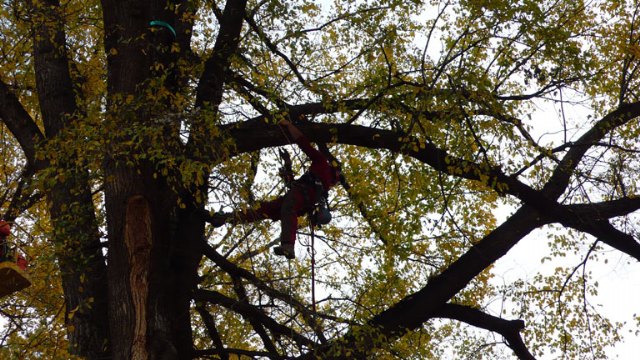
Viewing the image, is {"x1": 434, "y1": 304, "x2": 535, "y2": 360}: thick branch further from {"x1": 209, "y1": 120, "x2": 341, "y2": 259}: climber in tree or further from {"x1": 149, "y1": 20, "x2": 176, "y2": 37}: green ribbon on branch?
{"x1": 149, "y1": 20, "x2": 176, "y2": 37}: green ribbon on branch

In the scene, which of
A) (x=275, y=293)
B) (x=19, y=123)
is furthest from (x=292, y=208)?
(x=19, y=123)

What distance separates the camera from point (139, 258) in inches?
284

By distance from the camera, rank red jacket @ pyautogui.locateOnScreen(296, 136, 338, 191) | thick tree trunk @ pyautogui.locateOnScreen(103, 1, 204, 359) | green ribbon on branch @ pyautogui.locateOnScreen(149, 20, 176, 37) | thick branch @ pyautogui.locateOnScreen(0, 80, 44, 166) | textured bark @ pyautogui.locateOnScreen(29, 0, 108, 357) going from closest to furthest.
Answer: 1. thick tree trunk @ pyautogui.locateOnScreen(103, 1, 204, 359)
2. textured bark @ pyautogui.locateOnScreen(29, 0, 108, 357)
3. red jacket @ pyautogui.locateOnScreen(296, 136, 338, 191)
4. green ribbon on branch @ pyautogui.locateOnScreen(149, 20, 176, 37)
5. thick branch @ pyautogui.locateOnScreen(0, 80, 44, 166)

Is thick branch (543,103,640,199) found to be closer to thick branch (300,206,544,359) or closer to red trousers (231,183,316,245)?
thick branch (300,206,544,359)

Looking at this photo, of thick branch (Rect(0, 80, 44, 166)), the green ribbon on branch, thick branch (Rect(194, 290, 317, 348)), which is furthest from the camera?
thick branch (Rect(0, 80, 44, 166))

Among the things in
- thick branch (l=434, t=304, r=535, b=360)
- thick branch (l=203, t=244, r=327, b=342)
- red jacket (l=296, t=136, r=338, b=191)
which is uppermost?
red jacket (l=296, t=136, r=338, b=191)

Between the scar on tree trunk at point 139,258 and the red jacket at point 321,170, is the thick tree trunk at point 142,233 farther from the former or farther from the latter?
the red jacket at point 321,170

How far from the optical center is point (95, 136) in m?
7.05

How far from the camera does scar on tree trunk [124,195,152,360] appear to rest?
6867mm

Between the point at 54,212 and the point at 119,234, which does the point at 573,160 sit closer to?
the point at 119,234

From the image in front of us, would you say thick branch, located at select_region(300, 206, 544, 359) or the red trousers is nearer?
thick branch, located at select_region(300, 206, 544, 359)

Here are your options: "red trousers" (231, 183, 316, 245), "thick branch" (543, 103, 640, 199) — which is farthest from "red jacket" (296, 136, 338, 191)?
"thick branch" (543, 103, 640, 199)

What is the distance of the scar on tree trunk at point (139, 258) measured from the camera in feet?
22.5

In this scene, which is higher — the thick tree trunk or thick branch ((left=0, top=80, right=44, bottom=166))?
thick branch ((left=0, top=80, right=44, bottom=166))
